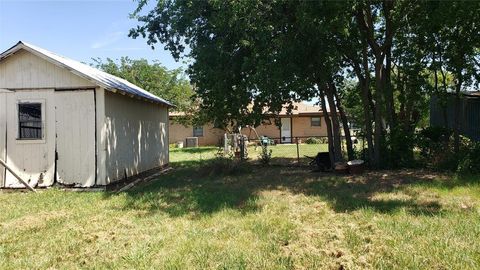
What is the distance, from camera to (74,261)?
17.6 ft

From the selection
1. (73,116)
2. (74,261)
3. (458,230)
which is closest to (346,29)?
(458,230)

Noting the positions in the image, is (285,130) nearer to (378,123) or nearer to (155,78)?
(155,78)

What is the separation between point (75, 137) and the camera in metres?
11.6

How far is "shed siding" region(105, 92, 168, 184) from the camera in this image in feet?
39.6

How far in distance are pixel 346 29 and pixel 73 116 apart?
794 centimetres

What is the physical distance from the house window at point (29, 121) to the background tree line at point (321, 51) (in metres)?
4.46

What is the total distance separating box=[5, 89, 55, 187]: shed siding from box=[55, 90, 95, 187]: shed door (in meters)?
0.20

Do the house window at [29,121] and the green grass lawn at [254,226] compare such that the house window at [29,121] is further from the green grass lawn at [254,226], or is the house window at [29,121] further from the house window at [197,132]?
the house window at [197,132]

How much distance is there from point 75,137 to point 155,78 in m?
25.6

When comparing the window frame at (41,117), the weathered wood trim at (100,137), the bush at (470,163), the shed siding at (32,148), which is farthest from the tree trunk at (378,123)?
the window frame at (41,117)

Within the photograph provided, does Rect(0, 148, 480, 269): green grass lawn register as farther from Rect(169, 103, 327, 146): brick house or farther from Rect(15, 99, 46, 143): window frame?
Rect(169, 103, 327, 146): brick house

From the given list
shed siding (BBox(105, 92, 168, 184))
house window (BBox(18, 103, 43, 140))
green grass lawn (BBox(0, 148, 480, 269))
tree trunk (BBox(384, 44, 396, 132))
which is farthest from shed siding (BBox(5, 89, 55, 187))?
tree trunk (BBox(384, 44, 396, 132))

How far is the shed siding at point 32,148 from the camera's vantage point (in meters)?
11.7

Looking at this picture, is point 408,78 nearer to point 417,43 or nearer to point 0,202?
point 417,43
